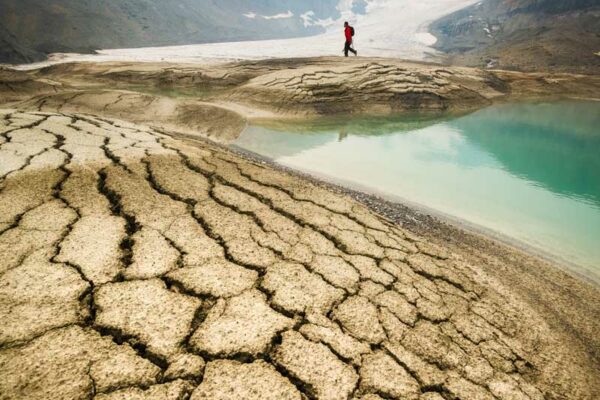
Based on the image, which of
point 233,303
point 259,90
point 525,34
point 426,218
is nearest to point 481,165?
point 426,218

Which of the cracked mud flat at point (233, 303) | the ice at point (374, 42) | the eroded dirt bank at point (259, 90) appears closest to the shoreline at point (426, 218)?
the cracked mud flat at point (233, 303)

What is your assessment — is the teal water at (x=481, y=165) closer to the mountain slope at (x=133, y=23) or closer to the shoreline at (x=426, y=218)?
the shoreline at (x=426, y=218)

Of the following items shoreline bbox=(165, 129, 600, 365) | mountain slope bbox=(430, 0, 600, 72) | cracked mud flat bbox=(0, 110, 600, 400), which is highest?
mountain slope bbox=(430, 0, 600, 72)

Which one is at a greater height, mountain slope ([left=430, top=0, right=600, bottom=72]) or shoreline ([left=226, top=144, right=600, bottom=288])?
mountain slope ([left=430, top=0, right=600, bottom=72])

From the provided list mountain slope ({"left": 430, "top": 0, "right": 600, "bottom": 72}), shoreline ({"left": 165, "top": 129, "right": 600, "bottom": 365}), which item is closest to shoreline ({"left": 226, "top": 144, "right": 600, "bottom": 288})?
shoreline ({"left": 165, "top": 129, "right": 600, "bottom": 365})

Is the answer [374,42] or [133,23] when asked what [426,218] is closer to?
[374,42]

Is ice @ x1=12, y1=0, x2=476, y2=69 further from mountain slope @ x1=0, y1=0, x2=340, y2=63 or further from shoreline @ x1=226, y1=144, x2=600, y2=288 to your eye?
shoreline @ x1=226, y1=144, x2=600, y2=288

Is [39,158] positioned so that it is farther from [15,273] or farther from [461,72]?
[461,72]
